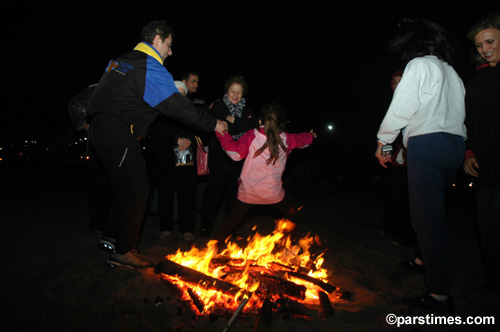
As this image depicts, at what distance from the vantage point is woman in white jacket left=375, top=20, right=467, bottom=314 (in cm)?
235

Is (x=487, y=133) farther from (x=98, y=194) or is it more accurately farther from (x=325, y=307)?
(x=98, y=194)

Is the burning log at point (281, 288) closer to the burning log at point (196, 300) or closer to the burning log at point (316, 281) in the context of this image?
the burning log at point (316, 281)

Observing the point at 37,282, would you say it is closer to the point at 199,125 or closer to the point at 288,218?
the point at 199,125

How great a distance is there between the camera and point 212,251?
334 centimetres

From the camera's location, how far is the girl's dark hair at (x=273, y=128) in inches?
133

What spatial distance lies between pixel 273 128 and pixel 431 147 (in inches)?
64.5

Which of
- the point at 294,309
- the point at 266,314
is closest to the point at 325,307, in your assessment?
the point at 294,309

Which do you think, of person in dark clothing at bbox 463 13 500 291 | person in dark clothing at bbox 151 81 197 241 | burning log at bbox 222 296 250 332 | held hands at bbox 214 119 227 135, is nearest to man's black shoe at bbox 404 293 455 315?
person in dark clothing at bbox 463 13 500 291

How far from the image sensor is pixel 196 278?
2.69m

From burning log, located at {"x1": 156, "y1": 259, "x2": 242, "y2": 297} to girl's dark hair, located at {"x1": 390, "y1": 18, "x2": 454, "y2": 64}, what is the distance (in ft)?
8.57

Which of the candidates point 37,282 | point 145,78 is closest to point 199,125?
point 145,78

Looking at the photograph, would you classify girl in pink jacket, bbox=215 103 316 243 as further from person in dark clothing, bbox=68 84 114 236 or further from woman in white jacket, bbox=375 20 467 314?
person in dark clothing, bbox=68 84 114 236

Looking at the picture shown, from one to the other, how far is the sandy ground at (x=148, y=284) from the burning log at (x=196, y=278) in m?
0.15

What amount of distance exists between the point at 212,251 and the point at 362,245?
7.47 feet
